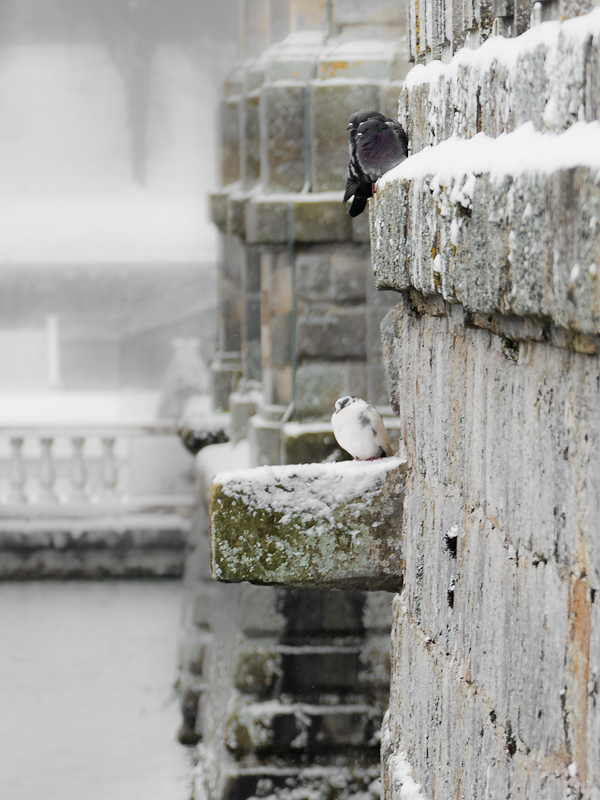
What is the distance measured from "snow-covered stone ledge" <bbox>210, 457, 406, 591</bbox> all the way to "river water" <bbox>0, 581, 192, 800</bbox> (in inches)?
185

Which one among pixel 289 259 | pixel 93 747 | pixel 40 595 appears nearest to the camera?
pixel 289 259

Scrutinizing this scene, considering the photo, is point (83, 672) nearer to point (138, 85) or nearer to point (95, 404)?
point (95, 404)

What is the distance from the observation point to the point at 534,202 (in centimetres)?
166

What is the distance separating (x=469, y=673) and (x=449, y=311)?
2.35 feet

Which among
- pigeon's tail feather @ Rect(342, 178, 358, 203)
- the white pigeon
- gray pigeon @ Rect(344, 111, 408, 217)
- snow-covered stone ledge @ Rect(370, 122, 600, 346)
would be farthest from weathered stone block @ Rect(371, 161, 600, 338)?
the white pigeon

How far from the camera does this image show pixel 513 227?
174 cm

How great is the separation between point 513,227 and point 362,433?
74.1 inches

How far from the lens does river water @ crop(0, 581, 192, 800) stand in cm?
739

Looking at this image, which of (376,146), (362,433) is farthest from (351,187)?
(362,433)

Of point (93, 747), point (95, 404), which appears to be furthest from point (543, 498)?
point (95, 404)

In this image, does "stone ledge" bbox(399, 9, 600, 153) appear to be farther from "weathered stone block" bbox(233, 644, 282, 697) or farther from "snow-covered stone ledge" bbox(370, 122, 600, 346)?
"weathered stone block" bbox(233, 644, 282, 697)

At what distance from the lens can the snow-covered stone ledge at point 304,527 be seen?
2.88 m

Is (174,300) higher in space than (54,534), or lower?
higher

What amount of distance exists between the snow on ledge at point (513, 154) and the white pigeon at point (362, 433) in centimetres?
128
